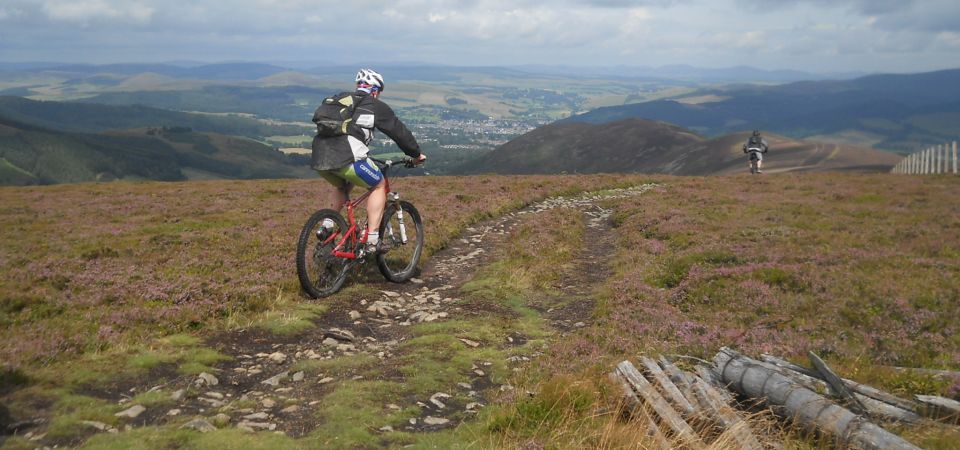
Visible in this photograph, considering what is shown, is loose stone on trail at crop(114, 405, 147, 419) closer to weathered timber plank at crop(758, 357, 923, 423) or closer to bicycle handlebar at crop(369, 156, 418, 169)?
bicycle handlebar at crop(369, 156, 418, 169)

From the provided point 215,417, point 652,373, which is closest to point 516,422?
point 652,373

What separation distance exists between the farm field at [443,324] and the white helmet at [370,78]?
194 inches

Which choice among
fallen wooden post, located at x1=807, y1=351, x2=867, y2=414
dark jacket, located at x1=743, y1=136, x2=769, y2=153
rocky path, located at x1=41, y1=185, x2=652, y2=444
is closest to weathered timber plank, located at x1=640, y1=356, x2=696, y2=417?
fallen wooden post, located at x1=807, y1=351, x2=867, y2=414

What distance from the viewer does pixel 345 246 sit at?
1309 centimetres

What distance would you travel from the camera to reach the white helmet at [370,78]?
1287cm

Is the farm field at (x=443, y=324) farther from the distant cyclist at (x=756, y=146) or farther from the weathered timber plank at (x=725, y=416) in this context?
the distant cyclist at (x=756, y=146)

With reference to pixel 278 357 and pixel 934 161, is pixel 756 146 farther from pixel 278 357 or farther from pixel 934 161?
pixel 278 357

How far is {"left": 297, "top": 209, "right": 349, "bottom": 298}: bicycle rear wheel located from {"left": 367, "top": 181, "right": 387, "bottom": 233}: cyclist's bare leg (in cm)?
65

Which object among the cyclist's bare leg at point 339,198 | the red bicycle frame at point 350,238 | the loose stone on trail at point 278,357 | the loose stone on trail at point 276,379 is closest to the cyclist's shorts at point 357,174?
the cyclist's bare leg at point 339,198

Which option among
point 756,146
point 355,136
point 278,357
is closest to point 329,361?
point 278,357

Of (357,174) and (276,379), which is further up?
(357,174)

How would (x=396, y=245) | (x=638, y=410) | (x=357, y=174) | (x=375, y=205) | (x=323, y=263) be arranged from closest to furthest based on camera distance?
(x=638, y=410)
(x=357, y=174)
(x=323, y=263)
(x=375, y=205)
(x=396, y=245)

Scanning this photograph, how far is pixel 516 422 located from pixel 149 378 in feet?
17.7

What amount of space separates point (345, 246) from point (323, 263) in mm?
690
